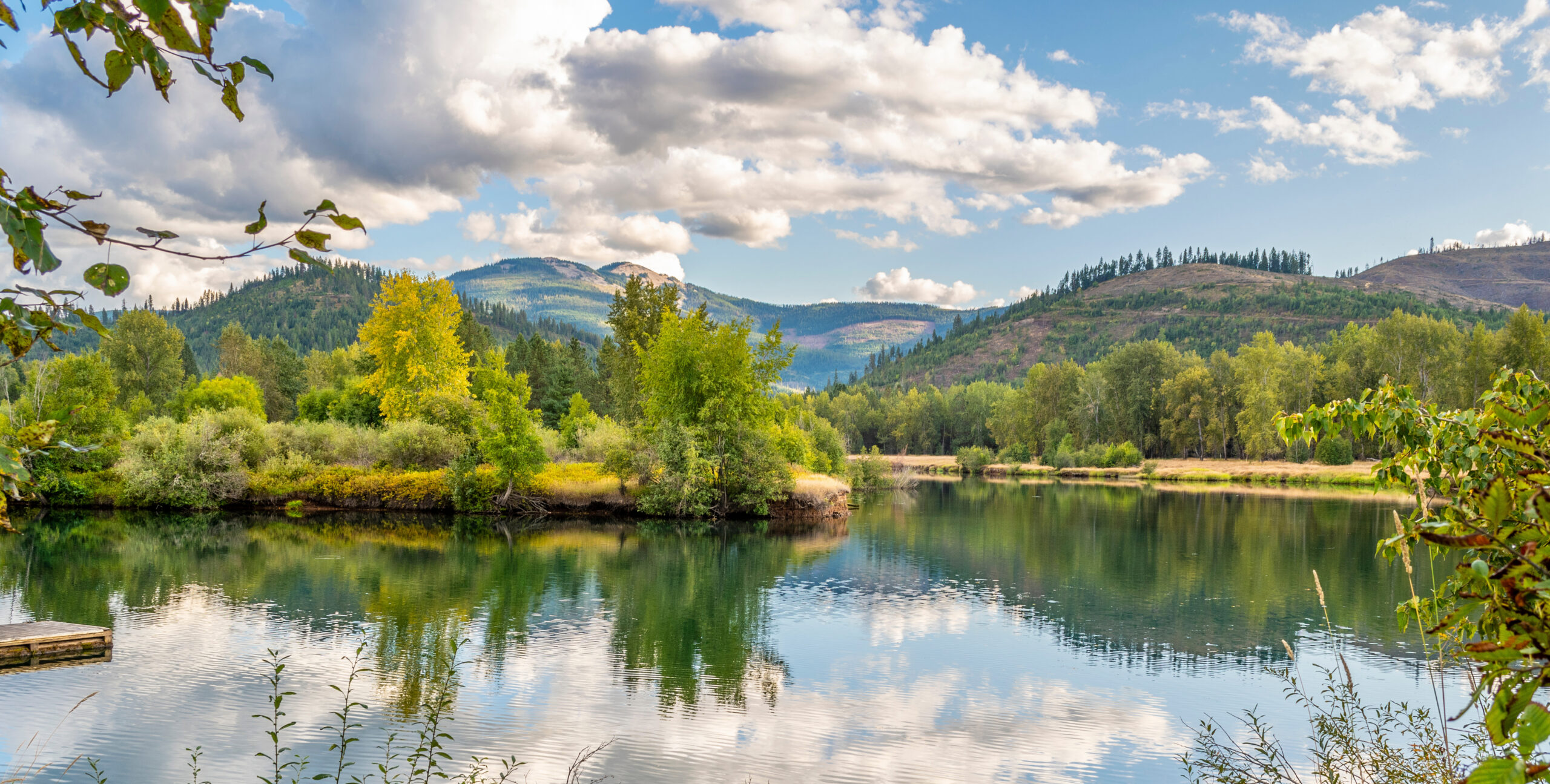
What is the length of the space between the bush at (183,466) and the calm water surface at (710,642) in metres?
4.83

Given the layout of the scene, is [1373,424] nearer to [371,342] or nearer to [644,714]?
[644,714]

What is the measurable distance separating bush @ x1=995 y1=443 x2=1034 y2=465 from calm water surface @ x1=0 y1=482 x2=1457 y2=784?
215 ft

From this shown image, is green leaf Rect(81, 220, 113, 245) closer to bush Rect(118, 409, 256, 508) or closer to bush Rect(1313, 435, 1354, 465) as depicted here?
bush Rect(118, 409, 256, 508)

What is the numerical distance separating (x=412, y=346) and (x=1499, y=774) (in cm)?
4850

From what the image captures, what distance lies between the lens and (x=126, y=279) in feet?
7.63

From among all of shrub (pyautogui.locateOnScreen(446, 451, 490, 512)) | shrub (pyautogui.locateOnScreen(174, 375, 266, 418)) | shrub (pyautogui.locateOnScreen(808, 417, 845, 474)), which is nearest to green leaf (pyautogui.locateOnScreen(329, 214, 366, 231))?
shrub (pyautogui.locateOnScreen(446, 451, 490, 512))

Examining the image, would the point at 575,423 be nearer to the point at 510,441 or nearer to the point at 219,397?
the point at 510,441

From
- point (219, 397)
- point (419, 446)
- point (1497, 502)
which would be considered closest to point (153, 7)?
point (1497, 502)

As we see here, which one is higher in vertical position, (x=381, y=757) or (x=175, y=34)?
(x=175, y=34)

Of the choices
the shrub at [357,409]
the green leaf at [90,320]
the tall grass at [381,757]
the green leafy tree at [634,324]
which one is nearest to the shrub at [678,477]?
the green leafy tree at [634,324]

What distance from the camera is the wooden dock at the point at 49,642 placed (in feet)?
47.6

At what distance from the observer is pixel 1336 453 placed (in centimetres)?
7394

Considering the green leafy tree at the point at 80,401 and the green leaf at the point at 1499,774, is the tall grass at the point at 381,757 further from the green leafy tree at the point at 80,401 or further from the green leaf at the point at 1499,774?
the green leafy tree at the point at 80,401

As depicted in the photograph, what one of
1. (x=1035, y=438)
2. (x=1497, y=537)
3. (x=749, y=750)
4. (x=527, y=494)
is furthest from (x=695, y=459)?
(x=1035, y=438)
